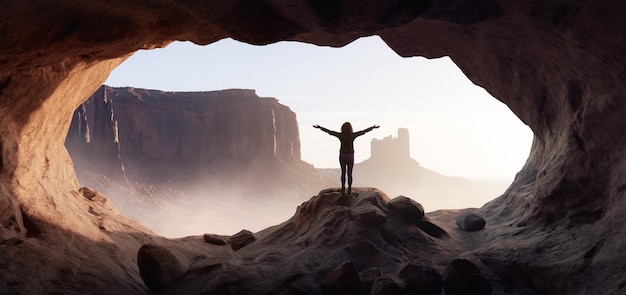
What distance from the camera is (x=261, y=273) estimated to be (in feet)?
26.8

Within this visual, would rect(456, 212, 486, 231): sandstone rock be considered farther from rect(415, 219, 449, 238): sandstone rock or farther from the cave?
the cave

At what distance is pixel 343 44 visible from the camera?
10484 mm

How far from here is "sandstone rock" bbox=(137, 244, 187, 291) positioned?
803 cm

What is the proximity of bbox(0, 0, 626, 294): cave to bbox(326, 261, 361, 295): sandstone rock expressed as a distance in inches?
3.7

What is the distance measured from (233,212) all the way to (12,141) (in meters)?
57.4

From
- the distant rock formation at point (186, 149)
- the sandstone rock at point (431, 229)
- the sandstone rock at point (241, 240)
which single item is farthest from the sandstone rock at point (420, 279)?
the distant rock formation at point (186, 149)

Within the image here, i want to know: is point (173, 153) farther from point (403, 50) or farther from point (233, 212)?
point (403, 50)

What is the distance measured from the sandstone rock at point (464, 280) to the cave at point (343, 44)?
0.30 meters

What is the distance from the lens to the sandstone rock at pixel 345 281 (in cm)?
770

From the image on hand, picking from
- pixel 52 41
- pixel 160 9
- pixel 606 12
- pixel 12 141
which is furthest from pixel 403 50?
pixel 12 141

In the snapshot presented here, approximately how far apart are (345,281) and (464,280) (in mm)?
2056

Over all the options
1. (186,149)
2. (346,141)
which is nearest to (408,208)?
(346,141)

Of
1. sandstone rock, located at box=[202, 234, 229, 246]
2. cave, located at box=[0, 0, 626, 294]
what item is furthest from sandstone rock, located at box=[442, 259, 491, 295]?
sandstone rock, located at box=[202, 234, 229, 246]

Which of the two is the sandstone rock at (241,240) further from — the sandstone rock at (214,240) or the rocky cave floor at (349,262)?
the rocky cave floor at (349,262)
